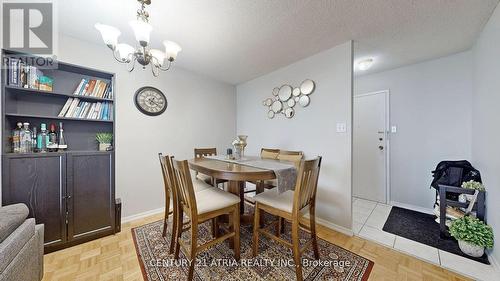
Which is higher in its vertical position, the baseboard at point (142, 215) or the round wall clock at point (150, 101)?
the round wall clock at point (150, 101)

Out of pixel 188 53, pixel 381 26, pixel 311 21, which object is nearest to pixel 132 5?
pixel 188 53

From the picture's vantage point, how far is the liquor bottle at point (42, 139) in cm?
175

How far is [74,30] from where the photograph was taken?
1888 mm

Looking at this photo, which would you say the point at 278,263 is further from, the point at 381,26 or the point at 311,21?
the point at 381,26

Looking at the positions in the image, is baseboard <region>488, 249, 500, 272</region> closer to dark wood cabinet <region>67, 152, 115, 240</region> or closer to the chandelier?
the chandelier

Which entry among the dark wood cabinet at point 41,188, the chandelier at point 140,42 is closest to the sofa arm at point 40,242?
the dark wood cabinet at point 41,188

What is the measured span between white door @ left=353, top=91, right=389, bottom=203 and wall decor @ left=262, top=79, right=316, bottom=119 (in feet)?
4.50

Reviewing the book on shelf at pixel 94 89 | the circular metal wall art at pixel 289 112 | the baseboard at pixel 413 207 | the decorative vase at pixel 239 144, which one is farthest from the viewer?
the circular metal wall art at pixel 289 112

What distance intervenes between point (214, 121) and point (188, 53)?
1.29 meters

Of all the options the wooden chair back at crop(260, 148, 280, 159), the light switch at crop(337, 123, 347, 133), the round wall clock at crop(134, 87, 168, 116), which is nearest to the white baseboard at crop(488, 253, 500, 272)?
the light switch at crop(337, 123, 347, 133)

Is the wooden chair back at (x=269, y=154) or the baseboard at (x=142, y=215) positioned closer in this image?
the baseboard at (x=142, y=215)

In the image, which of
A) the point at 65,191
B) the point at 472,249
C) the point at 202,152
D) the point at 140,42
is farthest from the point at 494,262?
the point at 65,191

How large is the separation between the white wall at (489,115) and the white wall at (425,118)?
359 millimetres

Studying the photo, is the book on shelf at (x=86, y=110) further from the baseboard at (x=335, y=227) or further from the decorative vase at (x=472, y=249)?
the decorative vase at (x=472, y=249)
